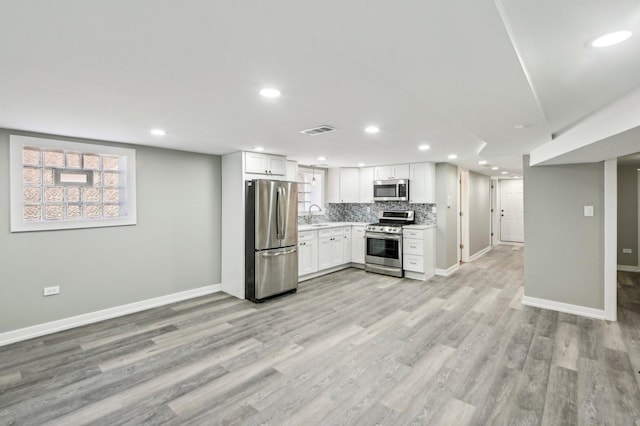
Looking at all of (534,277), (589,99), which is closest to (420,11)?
(589,99)

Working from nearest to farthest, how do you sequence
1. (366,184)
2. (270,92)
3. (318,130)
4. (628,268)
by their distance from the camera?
(270,92), (318,130), (628,268), (366,184)

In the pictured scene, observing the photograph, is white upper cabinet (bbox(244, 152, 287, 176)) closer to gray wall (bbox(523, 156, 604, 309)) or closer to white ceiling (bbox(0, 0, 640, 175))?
white ceiling (bbox(0, 0, 640, 175))

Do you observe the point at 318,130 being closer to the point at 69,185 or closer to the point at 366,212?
the point at 69,185

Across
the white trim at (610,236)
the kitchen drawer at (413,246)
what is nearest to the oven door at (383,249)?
the kitchen drawer at (413,246)

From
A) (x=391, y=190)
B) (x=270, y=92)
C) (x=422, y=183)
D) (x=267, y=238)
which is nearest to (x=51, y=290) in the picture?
(x=267, y=238)

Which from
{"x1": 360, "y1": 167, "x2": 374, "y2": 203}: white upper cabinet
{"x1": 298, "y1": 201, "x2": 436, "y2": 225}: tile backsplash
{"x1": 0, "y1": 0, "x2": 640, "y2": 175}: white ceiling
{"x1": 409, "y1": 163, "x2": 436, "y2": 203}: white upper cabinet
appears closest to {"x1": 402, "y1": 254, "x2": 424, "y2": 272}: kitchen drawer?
{"x1": 298, "y1": 201, "x2": 436, "y2": 225}: tile backsplash

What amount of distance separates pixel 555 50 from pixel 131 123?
3364mm

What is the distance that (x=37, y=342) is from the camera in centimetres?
324

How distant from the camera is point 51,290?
11.4 ft

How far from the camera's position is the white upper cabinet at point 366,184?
261 inches

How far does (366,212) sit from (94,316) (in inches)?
207

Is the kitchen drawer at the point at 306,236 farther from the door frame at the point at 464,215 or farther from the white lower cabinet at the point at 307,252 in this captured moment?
the door frame at the point at 464,215

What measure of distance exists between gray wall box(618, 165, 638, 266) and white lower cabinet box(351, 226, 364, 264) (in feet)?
18.0

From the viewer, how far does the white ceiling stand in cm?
120
